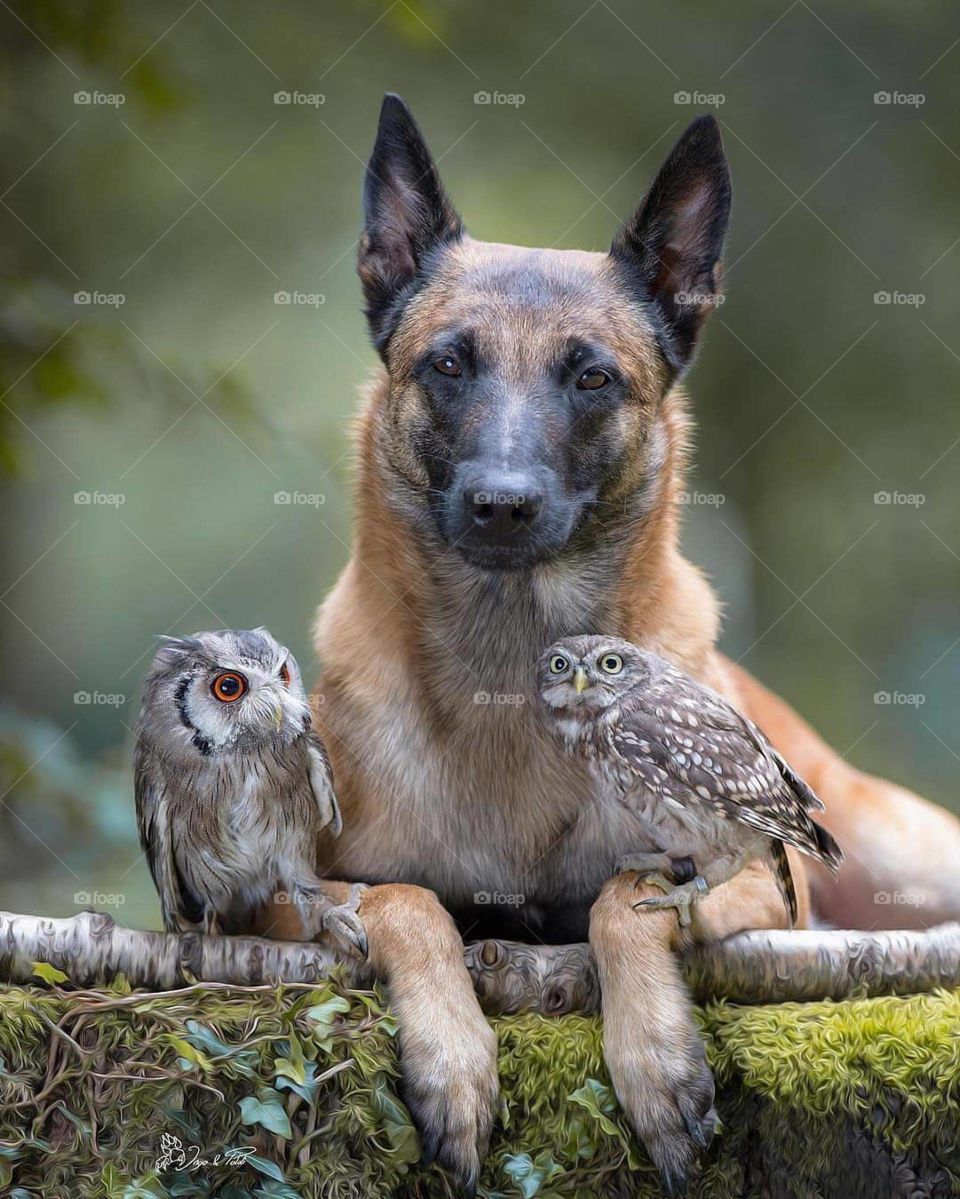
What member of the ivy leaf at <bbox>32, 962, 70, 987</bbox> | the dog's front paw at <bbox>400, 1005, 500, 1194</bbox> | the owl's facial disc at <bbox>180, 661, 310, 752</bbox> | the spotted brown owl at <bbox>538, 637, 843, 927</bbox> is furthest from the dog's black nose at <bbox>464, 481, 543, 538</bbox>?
the ivy leaf at <bbox>32, 962, 70, 987</bbox>

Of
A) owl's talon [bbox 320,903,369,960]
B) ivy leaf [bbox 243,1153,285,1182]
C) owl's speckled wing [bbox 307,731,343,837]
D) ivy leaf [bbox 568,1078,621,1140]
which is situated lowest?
ivy leaf [bbox 243,1153,285,1182]

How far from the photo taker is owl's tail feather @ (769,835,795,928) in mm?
2564

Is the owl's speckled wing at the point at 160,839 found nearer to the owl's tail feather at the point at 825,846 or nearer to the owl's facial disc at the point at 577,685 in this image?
the owl's facial disc at the point at 577,685

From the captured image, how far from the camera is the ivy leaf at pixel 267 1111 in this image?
7.11ft

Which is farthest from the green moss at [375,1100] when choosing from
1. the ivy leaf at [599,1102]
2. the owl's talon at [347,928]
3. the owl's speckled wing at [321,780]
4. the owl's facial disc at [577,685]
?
the owl's facial disc at [577,685]

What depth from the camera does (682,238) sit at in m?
2.84

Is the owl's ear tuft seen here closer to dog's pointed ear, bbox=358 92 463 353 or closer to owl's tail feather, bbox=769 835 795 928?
dog's pointed ear, bbox=358 92 463 353

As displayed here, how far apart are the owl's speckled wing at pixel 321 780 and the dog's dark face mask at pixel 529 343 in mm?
510

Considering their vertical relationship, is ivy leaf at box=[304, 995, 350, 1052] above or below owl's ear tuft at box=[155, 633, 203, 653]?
below

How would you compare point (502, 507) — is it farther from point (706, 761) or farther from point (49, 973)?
point (49, 973)

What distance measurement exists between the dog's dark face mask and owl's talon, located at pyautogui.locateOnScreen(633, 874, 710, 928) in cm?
72

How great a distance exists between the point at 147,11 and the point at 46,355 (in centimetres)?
118
